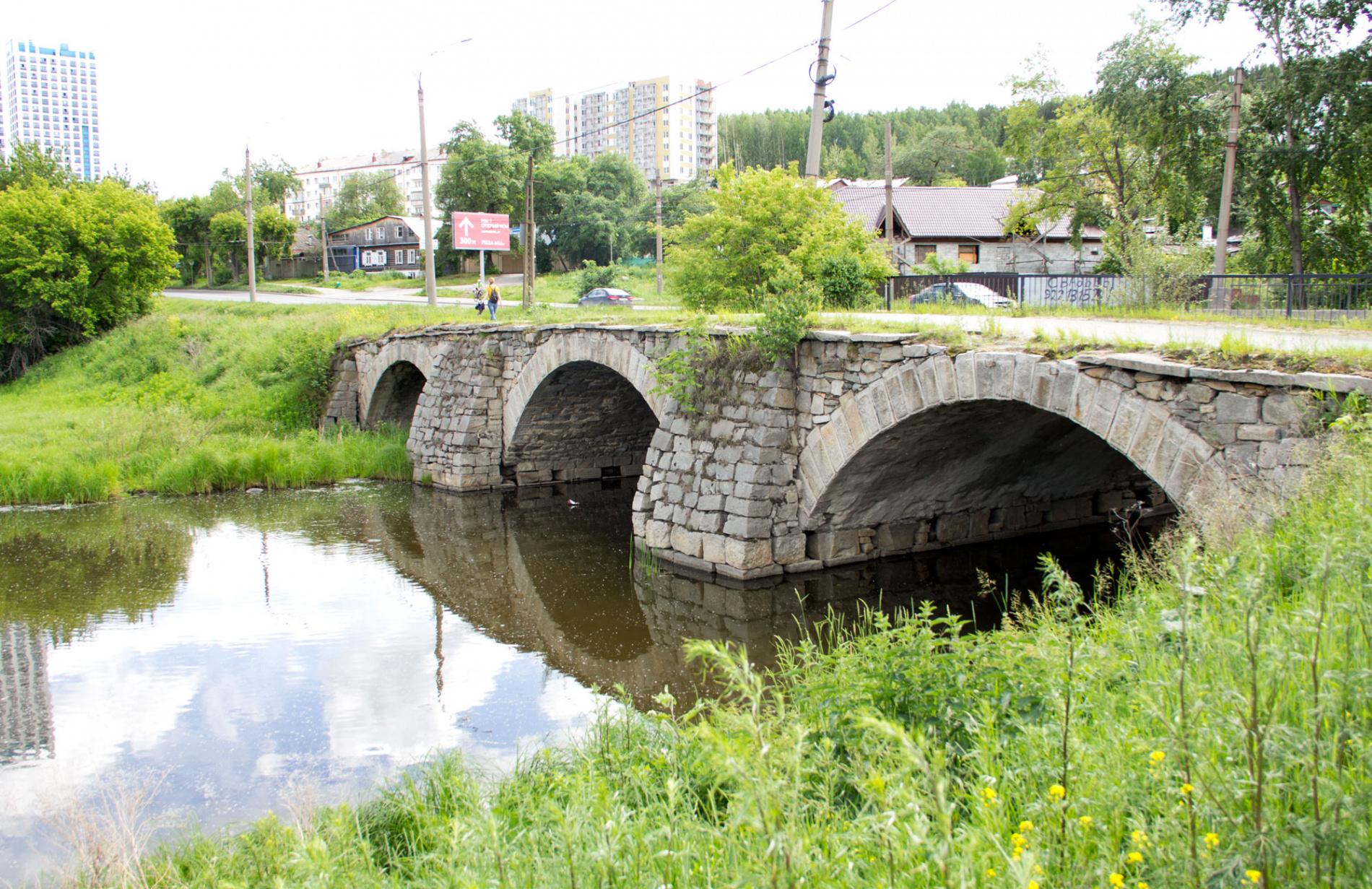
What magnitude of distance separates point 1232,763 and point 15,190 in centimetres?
3709

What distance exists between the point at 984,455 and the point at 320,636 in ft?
24.3

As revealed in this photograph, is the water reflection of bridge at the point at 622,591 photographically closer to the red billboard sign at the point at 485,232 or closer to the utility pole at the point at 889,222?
the utility pole at the point at 889,222

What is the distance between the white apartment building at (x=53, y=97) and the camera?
7411 inches

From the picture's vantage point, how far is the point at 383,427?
21875 millimetres

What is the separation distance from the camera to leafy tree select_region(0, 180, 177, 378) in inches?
1193

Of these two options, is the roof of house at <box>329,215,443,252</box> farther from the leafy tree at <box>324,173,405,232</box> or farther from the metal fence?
the metal fence

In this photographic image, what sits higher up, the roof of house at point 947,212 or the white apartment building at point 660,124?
the white apartment building at point 660,124

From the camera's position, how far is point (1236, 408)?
707 centimetres

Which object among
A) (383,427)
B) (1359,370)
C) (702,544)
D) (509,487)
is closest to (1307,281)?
(1359,370)

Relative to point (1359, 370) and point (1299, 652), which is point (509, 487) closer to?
point (1359, 370)

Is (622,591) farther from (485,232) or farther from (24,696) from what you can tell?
(485,232)

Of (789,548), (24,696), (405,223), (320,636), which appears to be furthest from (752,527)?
(405,223)

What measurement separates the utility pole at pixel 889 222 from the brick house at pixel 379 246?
1298 inches

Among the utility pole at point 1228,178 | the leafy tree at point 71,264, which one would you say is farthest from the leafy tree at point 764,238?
the leafy tree at point 71,264
